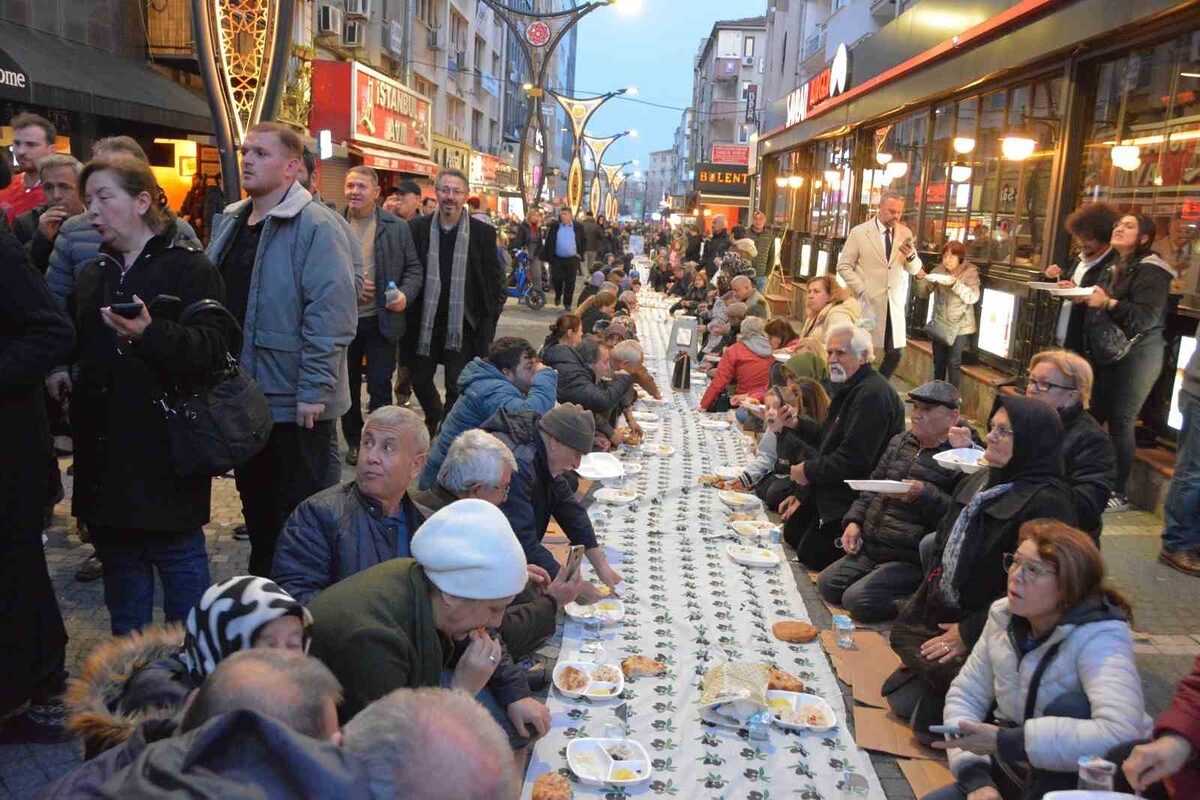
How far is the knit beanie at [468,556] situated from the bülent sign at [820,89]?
1734cm

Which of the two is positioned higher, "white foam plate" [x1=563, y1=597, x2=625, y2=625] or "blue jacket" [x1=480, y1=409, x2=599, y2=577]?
"blue jacket" [x1=480, y1=409, x2=599, y2=577]

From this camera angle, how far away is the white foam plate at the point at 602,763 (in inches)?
138

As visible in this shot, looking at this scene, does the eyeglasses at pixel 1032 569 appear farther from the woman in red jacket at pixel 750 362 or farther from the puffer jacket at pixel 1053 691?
the woman in red jacket at pixel 750 362

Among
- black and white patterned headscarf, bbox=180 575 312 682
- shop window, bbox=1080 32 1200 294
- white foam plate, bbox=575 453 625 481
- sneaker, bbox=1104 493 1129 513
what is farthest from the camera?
shop window, bbox=1080 32 1200 294

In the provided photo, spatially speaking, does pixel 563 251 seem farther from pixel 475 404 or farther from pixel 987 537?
pixel 987 537

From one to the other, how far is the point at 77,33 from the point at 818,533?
12.4 metres

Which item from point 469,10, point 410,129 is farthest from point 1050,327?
point 469,10

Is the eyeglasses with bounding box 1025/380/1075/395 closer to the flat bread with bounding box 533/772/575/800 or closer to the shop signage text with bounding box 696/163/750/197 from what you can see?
the flat bread with bounding box 533/772/575/800

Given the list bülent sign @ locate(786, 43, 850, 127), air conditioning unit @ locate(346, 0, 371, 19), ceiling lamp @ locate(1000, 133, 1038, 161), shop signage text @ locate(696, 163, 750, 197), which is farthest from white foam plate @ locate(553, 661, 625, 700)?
shop signage text @ locate(696, 163, 750, 197)

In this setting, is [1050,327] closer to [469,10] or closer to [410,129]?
[410,129]

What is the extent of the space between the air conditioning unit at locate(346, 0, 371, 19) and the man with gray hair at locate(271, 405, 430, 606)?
77.9 feet

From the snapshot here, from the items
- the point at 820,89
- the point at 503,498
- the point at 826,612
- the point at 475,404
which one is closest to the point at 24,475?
the point at 503,498

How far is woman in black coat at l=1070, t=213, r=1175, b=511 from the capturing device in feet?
21.1

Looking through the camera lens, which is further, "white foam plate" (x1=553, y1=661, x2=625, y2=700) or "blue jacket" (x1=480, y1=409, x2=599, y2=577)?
"blue jacket" (x1=480, y1=409, x2=599, y2=577)
